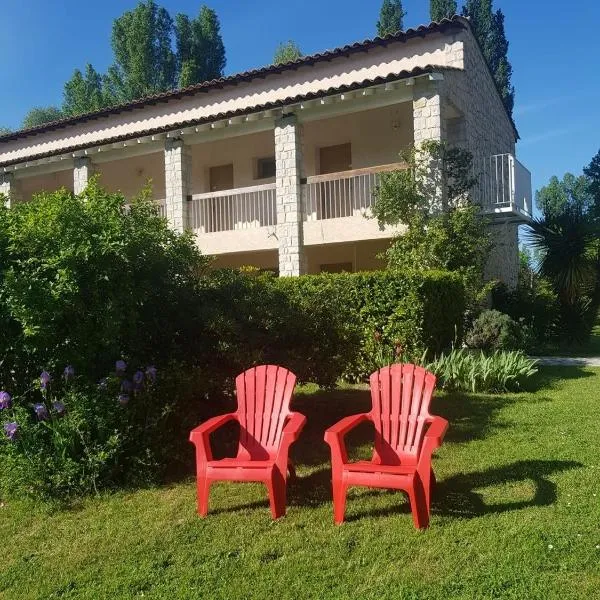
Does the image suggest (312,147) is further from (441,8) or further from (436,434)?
(441,8)

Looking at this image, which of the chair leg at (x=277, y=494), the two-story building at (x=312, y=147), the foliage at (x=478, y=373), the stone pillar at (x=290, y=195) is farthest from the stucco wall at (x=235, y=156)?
the chair leg at (x=277, y=494)

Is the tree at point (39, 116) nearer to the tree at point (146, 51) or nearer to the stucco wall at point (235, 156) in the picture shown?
the tree at point (146, 51)

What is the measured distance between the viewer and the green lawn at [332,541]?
3338 mm

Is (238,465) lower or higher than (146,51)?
lower

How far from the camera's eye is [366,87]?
41.7 ft

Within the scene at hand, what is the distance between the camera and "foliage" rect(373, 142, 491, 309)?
1196 centimetres

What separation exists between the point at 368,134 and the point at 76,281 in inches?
484

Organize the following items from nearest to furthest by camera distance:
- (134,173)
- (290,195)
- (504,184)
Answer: (504,184)
(290,195)
(134,173)

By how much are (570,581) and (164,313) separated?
13.8 ft

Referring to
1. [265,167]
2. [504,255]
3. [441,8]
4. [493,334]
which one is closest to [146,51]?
[441,8]

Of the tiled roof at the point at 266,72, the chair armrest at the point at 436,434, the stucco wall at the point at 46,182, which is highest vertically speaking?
the tiled roof at the point at 266,72

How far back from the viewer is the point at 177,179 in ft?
51.2

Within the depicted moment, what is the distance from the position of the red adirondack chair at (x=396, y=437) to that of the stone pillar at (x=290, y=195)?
9444 mm

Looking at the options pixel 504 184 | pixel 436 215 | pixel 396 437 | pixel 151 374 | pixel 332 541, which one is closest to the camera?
pixel 332 541
